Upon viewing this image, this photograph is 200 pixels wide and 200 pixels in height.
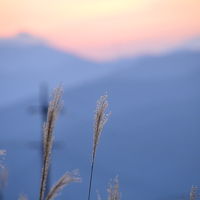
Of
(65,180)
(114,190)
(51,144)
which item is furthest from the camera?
(114,190)

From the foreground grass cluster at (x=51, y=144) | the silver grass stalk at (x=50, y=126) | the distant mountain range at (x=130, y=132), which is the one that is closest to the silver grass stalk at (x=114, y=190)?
the foreground grass cluster at (x=51, y=144)

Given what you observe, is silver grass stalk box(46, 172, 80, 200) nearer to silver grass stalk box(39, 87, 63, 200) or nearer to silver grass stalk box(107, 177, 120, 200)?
silver grass stalk box(39, 87, 63, 200)

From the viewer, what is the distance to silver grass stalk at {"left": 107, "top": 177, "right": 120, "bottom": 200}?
2.69m

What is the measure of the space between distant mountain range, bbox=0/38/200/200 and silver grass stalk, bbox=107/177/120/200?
67720 mm

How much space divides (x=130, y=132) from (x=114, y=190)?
96.0 metres

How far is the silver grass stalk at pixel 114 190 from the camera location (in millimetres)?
2691

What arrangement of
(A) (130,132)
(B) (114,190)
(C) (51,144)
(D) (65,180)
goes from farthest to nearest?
(A) (130,132), (B) (114,190), (C) (51,144), (D) (65,180)

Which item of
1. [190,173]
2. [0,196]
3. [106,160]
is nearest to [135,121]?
[106,160]

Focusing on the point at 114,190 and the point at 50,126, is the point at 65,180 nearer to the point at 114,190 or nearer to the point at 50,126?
the point at 50,126

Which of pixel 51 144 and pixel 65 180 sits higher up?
pixel 51 144

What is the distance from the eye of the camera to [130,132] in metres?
98.4

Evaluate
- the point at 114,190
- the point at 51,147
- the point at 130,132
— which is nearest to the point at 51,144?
the point at 51,147

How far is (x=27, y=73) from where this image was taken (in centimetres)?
8938

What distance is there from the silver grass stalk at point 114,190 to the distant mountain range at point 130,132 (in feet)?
222
